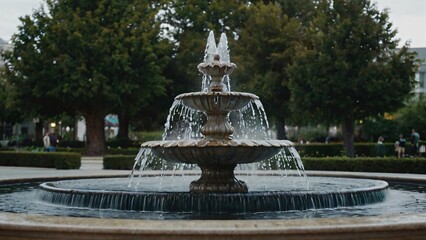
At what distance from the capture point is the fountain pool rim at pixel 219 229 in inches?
267

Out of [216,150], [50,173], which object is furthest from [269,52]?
[216,150]

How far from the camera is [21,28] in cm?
4288

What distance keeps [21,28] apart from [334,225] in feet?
128

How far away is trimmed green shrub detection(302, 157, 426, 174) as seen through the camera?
920 inches

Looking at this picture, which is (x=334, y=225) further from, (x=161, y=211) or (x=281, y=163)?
(x=281, y=163)

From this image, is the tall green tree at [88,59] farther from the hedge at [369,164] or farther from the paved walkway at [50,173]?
the hedge at [369,164]

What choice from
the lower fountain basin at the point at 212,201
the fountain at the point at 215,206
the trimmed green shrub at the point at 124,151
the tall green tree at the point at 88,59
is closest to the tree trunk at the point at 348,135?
the trimmed green shrub at the point at 124,151

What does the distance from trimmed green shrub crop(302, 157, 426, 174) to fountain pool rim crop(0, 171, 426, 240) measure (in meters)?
16.6

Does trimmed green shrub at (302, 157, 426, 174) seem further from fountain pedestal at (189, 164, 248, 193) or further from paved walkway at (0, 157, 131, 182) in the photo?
fountain pedestal at (189, 164, 248, 193)

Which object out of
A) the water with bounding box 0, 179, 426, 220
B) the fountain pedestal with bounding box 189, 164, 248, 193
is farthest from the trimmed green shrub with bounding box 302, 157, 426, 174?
the fountain pedestal with bounding box 189, 164, 248, 193

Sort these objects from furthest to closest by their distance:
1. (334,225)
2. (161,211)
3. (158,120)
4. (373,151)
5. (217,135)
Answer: (158,120)
(373,151)
(217,135)
(161,211)
(334,225)

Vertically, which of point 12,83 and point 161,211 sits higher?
point 12,83

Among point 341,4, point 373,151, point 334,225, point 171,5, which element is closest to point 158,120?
point 171,5

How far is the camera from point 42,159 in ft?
96.1
